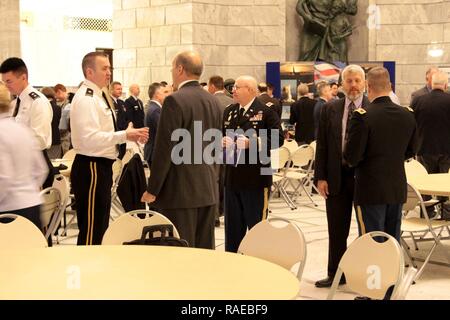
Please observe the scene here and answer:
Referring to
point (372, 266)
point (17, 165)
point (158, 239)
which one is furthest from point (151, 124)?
point (372, 266)

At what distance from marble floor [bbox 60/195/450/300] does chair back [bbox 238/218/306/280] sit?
1576mm

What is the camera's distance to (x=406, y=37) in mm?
15180

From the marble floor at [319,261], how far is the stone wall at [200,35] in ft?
16.3

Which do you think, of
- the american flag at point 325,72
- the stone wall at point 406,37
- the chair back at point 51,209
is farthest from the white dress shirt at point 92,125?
the stone wall at point 406,37

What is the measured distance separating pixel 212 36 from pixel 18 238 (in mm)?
10324

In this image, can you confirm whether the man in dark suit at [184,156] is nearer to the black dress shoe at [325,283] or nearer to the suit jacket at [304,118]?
the black dress shoe at [325,283]

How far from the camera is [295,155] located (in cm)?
984

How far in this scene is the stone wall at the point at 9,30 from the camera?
13227 mm

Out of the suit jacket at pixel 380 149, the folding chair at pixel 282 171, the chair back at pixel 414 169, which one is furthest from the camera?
the folding chair at pixel 282 171

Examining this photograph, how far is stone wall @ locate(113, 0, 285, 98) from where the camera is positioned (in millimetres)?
14133

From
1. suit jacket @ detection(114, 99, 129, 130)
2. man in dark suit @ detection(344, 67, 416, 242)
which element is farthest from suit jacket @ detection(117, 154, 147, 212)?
suit jacket @ detection(114, 99, 129, 130)

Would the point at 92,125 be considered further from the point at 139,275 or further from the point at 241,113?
the point at 139,275
